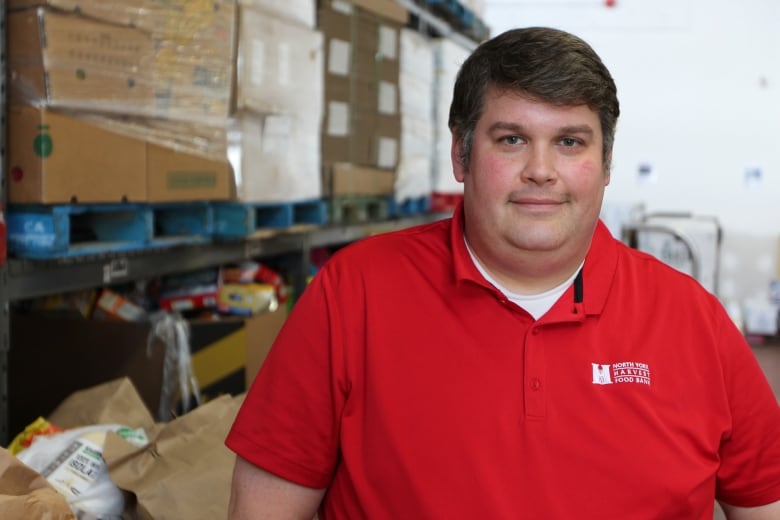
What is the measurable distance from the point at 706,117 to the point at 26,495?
30.0 ft

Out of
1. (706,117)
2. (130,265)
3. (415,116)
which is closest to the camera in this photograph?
(130,265)

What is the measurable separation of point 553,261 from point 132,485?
1171 mm

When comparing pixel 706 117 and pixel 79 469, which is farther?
pixel 706 117

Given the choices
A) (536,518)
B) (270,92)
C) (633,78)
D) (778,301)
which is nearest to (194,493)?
(536,518)

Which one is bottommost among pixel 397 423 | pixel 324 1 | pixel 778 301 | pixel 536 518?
pixel 778 301

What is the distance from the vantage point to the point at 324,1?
4352 millimetres

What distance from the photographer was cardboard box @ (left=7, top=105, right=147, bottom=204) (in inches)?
101

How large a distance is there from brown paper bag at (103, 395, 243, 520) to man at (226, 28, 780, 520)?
1.28 feet

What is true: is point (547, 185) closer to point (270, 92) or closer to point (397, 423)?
point (397, 423)

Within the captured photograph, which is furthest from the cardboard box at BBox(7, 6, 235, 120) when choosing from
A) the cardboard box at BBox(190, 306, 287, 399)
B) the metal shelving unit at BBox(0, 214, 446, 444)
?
the cardboard box at BBox(190, 306, 287, 399)

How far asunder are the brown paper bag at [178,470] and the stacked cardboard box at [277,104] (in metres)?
1.40

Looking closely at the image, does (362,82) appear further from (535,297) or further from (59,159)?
(535,297)

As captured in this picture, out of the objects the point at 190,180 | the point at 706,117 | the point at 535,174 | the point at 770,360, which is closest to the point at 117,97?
the point at 190,180

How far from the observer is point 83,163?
8.91 ft
